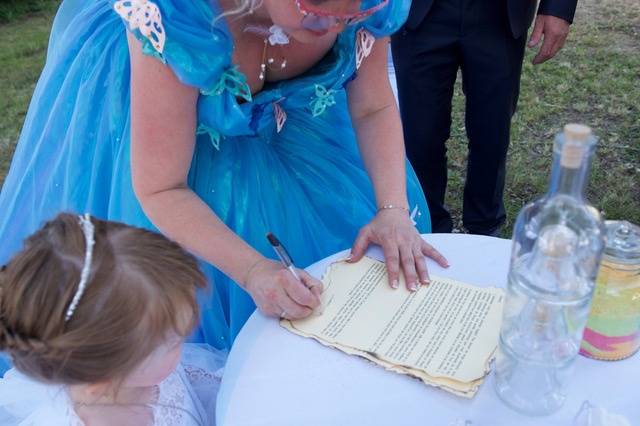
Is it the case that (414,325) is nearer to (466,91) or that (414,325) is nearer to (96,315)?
(96,315)

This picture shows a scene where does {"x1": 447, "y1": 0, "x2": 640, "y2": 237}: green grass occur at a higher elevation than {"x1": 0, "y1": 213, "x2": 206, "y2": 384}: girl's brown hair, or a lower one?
lower

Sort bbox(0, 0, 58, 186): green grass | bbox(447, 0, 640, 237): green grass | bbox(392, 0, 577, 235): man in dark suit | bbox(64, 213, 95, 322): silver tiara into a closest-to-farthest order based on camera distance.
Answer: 1. bbox(64, 213, 95, 322): silver tiara
2. bbox(392, 0, 577, 235): man in dark suit
3. bbox(447, 0, 640, 237): green grass
4. bbox(0, 0, 58, 186): green grass

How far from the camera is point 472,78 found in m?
1.98

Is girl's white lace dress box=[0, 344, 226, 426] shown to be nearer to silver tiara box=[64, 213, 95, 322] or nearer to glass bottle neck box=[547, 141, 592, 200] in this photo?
silver tiara box=[64, 213, 95, 322]

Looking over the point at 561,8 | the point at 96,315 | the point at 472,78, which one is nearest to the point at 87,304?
the point at 96,315

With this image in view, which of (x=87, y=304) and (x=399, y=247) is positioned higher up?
(x=87, y=304)

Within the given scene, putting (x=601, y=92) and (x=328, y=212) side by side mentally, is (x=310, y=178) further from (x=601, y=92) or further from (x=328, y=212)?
(x=601, y=92)

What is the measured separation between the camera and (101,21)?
139cm

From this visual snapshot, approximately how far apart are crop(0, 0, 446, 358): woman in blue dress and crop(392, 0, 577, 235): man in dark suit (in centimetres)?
61

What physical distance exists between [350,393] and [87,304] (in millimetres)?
339

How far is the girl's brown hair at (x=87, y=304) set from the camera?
745 mm

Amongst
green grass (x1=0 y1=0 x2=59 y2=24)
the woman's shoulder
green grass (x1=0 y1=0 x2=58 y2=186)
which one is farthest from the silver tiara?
green grass (x1=0 y1=0 x2=59 y2=24)

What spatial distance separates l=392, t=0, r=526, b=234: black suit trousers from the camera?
1.88 m

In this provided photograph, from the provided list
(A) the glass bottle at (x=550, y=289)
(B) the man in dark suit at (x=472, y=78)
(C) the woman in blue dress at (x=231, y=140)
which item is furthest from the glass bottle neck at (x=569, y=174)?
(B) the man in dark suit at (x=472, y=78)
